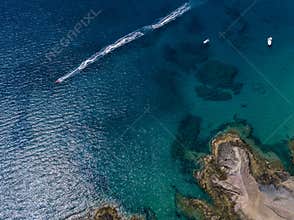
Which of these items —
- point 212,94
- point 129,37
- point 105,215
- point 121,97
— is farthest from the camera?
point 129,37

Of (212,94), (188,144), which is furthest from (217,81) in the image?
(188,144)

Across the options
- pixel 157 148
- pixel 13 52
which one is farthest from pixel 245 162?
pixel 13 52

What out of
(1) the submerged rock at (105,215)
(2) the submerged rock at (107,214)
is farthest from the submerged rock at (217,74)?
(2) the submerged rock at (107,214)

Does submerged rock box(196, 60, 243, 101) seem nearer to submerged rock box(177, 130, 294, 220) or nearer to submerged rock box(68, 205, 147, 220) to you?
submerged rock box(177, 130, 294, 220)

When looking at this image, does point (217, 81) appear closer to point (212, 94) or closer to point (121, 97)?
point (212, 94)

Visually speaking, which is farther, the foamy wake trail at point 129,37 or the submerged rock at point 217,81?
the foamy wake trail at point 129,37

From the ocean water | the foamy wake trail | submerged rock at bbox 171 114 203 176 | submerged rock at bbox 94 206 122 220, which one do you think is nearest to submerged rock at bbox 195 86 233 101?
the ocean water

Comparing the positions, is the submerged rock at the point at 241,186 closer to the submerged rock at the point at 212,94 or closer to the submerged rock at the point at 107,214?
the submerged rock at the point at 107,214
